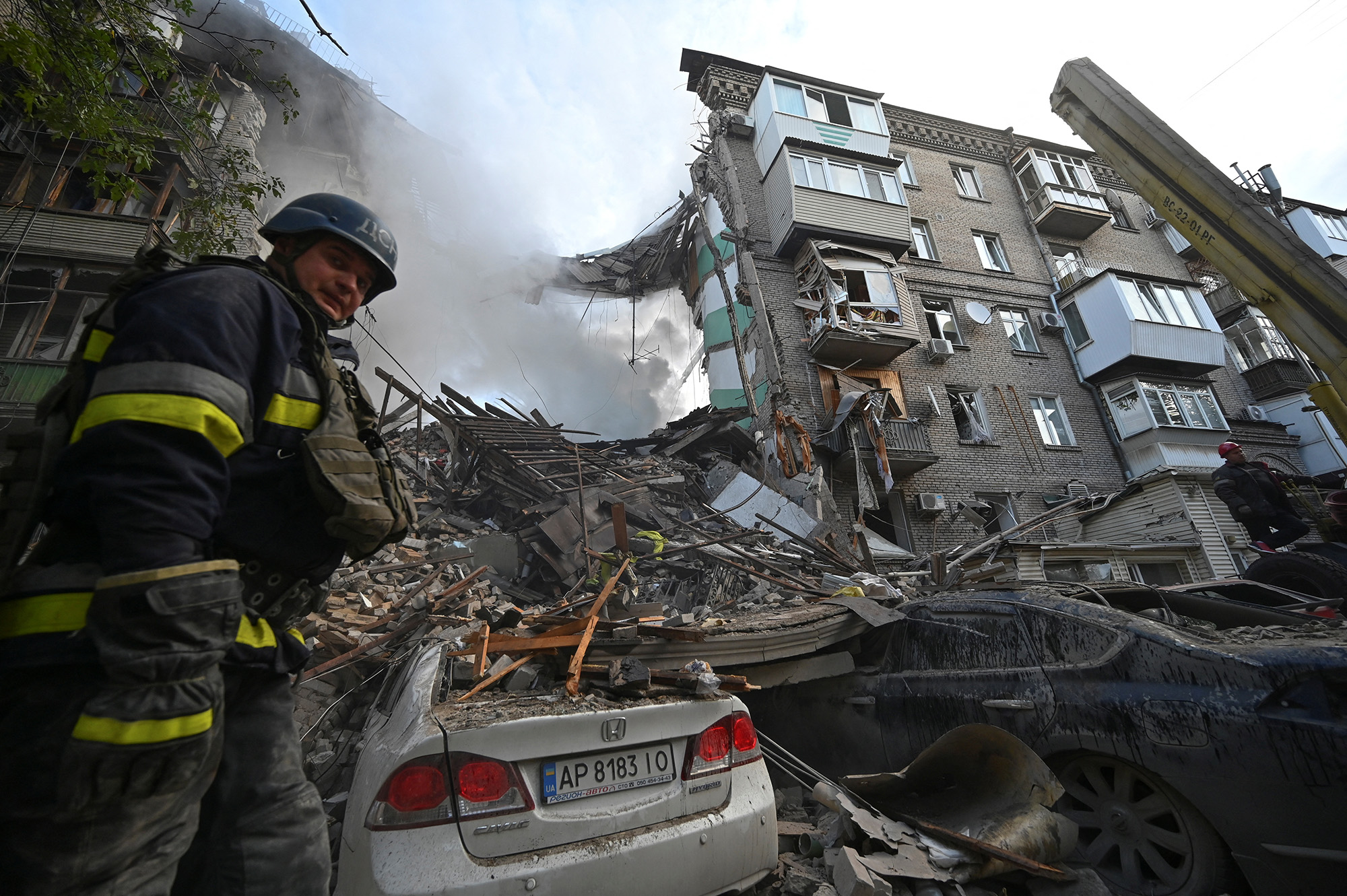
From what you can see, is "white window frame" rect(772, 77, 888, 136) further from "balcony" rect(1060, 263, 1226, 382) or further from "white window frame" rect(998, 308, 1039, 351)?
"balcony" rect(1060, 263, 1226, 382)

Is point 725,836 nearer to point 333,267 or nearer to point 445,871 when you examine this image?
point 445,871

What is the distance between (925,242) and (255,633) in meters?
20.6

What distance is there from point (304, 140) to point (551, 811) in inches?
1053

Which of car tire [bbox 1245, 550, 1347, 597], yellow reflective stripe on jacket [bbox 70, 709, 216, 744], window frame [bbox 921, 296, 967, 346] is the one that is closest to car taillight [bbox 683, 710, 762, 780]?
yellow reflective stripe on jacket [bbox 70, 709, 216, 744]

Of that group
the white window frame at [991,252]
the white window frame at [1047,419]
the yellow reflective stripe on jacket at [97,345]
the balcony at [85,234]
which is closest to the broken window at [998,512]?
the white window frame at [1047,419]

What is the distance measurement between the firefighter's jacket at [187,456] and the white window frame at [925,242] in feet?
63.6

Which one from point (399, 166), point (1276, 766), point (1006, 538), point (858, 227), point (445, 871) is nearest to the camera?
point (445, 871)

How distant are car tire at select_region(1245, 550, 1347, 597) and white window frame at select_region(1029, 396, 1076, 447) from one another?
1200cm

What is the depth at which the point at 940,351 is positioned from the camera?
620 inches

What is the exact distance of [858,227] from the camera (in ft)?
52.6

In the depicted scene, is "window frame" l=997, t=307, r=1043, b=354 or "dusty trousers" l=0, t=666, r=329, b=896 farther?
"window frame" l=997, t=307, r=1043, b=354

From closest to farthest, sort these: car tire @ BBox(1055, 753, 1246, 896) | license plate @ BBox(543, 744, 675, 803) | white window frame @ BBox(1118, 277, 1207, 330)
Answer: license plate @ BBox(543, 744, 675, 803)
car tire @ BBox(1055, 753, 1246, 896)
white window frame @ BBox(1118, 277, 1207, 330)

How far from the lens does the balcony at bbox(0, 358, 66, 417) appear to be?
9.16m

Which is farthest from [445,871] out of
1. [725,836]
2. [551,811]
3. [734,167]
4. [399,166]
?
[399,166]
